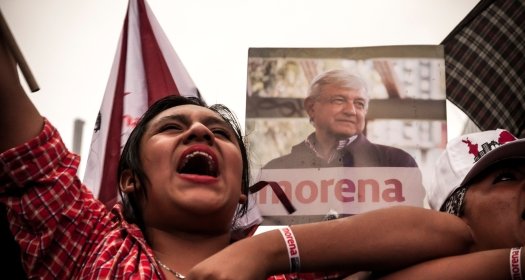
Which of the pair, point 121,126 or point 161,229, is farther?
point 121,126

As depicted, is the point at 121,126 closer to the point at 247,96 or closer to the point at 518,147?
the point at 247,96

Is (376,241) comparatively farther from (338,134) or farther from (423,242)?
(338,134)

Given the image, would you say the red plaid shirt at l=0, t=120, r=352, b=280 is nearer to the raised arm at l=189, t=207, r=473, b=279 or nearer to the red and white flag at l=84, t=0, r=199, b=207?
the raised arm at l=189, t=207, r=473, b=279

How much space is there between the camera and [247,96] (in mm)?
2266

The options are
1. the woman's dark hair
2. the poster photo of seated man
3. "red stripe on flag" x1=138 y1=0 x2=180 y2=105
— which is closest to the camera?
the woman's dark hair

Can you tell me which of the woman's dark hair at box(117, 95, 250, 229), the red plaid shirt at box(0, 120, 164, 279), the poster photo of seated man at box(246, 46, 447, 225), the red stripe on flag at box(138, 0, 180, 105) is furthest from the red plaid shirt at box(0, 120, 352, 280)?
the red stripe on flag at box(138, 0, 180, 105)

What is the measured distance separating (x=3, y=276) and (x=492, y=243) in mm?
942

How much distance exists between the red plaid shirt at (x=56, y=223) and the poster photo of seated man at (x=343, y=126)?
749mm

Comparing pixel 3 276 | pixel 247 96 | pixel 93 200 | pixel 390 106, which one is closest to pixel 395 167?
pixel 390 106

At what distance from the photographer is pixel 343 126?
7.31 ft

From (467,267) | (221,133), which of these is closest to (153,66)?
(221,133)

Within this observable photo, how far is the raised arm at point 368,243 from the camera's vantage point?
1253 mm

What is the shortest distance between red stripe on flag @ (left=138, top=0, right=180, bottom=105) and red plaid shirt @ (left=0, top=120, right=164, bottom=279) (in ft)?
3.09

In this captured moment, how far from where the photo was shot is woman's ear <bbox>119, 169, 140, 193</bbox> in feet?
5.49
